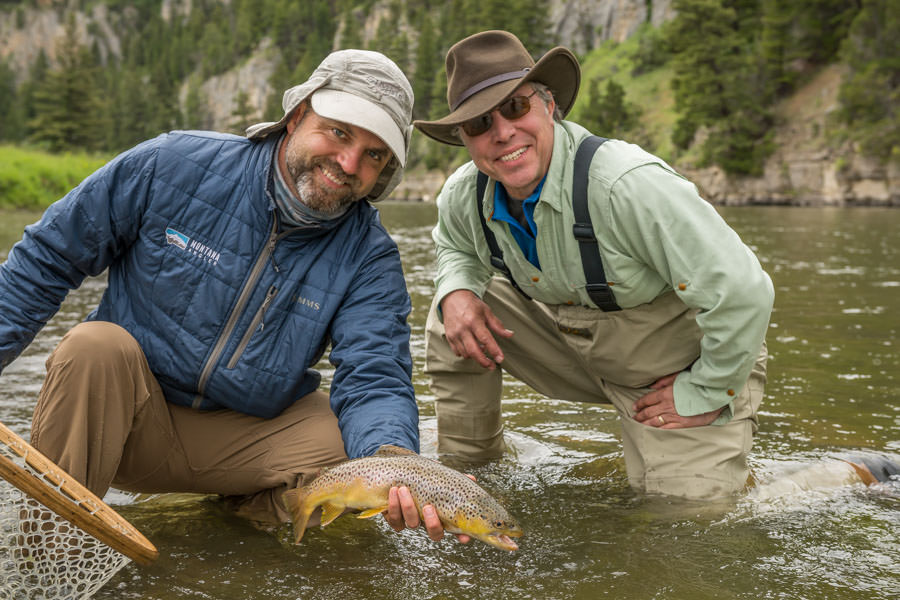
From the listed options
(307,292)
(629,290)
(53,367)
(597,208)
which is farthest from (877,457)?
(53,367)

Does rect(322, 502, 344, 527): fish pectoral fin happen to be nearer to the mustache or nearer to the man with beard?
the man with beard

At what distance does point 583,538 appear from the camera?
3.72 m

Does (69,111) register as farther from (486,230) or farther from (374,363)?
(374,363)

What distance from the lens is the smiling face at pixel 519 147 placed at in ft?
12.4

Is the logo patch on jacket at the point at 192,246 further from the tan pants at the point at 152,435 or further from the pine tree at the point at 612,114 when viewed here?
the pine tree at the point at 612,114

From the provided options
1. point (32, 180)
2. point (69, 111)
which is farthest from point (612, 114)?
point (32, 180)

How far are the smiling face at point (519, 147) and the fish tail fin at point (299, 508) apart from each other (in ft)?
5.40

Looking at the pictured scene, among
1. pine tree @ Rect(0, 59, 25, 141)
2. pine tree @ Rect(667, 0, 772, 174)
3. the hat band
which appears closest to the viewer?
the hat band

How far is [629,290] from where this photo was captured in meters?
3.86

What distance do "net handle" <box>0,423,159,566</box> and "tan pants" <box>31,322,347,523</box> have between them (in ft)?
1.71

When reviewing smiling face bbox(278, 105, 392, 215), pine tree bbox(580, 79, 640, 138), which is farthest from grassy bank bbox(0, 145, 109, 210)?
pine tree bbox(580, 79, 640, 138)

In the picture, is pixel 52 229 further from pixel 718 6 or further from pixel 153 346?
pixel 718 6

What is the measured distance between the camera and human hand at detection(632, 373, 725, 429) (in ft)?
13.1

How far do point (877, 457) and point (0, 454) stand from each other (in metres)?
4.13
